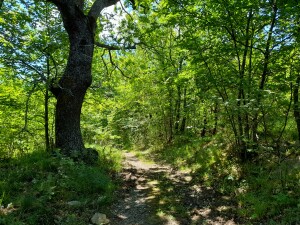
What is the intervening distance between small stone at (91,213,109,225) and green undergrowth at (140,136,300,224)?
2711mm

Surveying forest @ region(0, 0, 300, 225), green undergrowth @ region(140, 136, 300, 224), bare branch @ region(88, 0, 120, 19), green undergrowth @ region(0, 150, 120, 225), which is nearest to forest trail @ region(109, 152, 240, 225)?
forest @ region(0, 0, 300, 225)

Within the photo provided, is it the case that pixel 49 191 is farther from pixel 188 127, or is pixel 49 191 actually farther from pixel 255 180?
pixel 255 180

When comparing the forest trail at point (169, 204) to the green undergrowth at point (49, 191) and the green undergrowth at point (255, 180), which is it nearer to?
the green undergrowth at point (255, 180)

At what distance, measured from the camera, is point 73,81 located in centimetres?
739

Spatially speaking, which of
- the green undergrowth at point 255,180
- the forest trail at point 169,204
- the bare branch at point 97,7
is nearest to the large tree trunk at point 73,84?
the bare branch at point 97,7

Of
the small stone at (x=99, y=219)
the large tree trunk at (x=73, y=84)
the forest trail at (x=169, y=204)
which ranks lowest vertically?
the forest trail at (x=169, y=204)

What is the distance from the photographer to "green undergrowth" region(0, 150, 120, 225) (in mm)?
4160

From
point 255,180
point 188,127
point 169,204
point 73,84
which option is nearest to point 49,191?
point 169,204

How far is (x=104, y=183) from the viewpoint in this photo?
600cm

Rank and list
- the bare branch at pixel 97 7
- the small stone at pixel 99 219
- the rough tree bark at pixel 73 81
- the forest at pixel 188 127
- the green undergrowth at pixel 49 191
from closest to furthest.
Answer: the green undergrowth at pixel 49 191
the small stone at pixel 99 219
the forest at pixel 188 127
the rough tree bark at pixel 73 81
the bare branch at pixel 97 7

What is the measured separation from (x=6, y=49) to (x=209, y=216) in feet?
20.1

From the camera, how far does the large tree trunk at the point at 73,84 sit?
7.36 metres

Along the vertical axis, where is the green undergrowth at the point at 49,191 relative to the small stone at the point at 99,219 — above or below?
above

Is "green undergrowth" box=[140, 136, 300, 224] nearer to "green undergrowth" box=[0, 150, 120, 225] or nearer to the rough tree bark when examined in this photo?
→ "green undergrowth" box=[0, 150, 120, 225]
